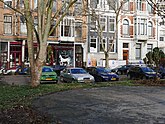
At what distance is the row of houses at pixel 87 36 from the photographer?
42.4 meters

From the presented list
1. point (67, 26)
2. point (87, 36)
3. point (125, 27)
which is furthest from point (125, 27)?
point (67, 26)

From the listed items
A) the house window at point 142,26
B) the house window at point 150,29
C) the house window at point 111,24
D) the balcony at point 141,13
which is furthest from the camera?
the house window at point 150,29

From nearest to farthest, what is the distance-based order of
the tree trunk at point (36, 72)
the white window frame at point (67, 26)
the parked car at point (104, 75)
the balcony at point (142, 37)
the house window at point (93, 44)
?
the tree trunk at point (36, 72), the parked car at point (104, 75), the white window frame at point (67, 26), the house window at point (93, 44), the balcony at point (142, 37)

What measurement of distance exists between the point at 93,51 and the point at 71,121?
4007cm

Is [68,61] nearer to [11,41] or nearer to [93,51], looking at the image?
[93,51]

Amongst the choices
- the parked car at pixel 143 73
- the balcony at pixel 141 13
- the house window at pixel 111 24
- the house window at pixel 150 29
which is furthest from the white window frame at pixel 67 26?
the parked car at pixel 143 73

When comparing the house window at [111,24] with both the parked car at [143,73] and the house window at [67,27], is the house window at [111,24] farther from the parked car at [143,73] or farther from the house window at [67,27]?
the parked car at [143,73]

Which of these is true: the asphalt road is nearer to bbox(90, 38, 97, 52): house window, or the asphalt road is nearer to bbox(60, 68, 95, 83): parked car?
bbox(60, 68, 95, 83): parked car

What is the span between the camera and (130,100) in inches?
508

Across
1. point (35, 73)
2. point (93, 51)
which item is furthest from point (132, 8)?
point (35, 73)

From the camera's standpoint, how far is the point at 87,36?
48156 mm

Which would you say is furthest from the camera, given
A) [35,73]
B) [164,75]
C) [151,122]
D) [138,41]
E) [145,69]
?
[138,41]

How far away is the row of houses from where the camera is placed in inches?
1668

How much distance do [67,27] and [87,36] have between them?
371cm
